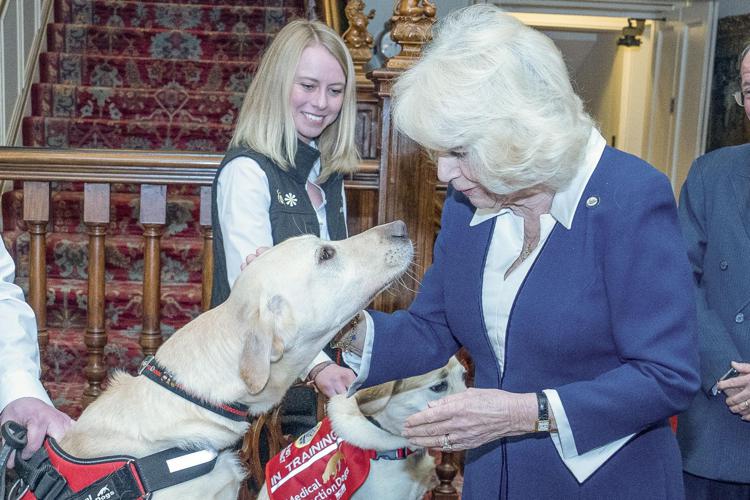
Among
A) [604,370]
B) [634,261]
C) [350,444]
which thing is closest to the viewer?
[634,261]

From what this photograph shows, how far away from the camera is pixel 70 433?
1.78 meters

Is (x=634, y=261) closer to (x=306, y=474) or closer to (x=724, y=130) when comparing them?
(x=306, y=474)

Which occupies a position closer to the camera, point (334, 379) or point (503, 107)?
point (503, 107)

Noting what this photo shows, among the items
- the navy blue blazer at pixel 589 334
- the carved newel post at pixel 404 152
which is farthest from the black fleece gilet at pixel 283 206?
the navy blue blazer at pixel 589 334

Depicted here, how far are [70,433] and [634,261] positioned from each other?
120 cm

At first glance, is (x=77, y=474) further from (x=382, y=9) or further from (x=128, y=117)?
(x=382, y=9)

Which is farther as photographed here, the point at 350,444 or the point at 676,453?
the point at 350,444

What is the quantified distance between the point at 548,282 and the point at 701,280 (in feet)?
2.42

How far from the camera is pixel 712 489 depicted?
6.77 feet

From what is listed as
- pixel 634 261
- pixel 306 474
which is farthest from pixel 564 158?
pixel 306 474

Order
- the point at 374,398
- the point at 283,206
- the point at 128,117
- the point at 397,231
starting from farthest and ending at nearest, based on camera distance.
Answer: the point at 128,117 < the point at 374,398 < the point at 283,206 < the point at 397,231

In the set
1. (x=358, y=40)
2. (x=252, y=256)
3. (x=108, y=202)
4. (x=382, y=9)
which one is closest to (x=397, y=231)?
(x=252, y=256)

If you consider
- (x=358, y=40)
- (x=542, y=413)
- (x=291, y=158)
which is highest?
(x=358, y=40)

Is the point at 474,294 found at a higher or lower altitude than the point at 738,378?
higher
